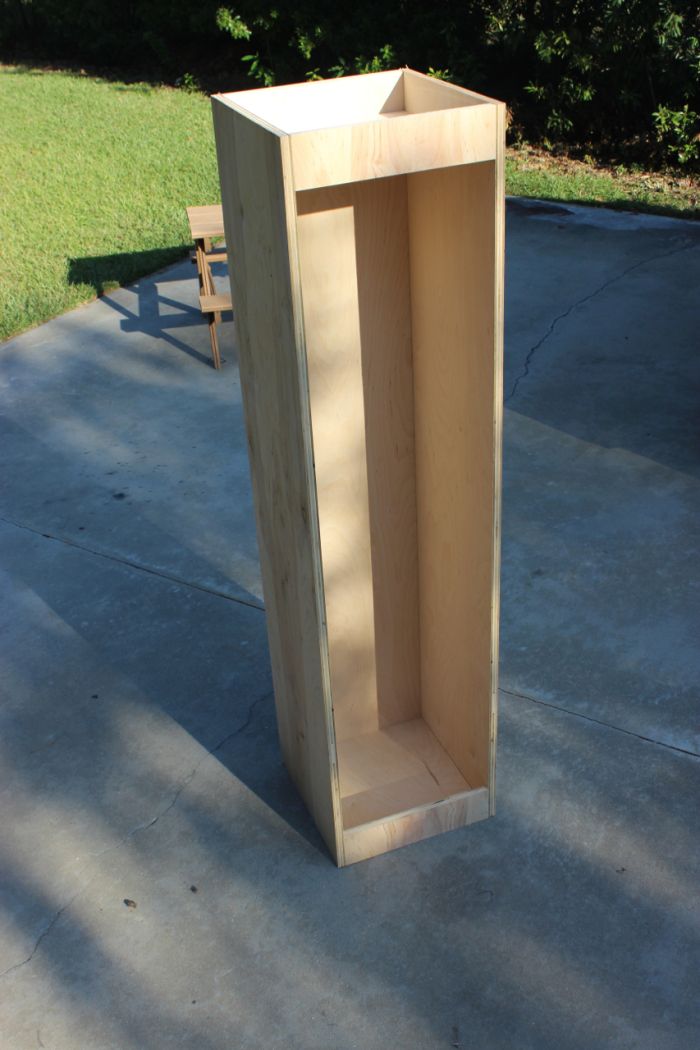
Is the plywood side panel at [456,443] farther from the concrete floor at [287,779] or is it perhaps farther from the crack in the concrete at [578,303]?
the crack in the concrete at [578,303]

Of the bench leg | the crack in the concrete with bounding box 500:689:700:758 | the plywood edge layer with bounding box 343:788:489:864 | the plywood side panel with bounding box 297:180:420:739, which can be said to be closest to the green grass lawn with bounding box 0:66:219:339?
the bench leg

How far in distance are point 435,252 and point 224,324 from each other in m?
4.19

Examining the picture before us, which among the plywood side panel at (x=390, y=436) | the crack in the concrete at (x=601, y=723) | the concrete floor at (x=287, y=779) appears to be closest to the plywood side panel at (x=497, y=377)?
the plywood side panel at (x=390, y=436)

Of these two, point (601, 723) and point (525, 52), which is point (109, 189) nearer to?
point (525, 52)

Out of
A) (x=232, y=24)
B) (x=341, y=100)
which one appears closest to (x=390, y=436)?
(x=341, y=100)

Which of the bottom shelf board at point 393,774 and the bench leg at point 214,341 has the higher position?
the bench leg at point 214,341

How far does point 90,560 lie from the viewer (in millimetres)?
4383

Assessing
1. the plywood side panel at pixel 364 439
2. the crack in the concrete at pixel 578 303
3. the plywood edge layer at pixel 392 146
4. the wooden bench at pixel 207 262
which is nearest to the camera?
the plywood edge layer at pixel 392 146

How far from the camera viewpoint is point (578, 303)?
652 centimetres

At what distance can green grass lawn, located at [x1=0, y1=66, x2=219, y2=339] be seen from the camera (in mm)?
7488

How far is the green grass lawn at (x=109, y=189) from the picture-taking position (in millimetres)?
7527

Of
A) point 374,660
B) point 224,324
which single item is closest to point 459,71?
point 224,324

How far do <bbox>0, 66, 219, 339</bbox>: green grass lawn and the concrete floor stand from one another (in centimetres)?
217

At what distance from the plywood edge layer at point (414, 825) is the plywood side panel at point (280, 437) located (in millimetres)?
62
